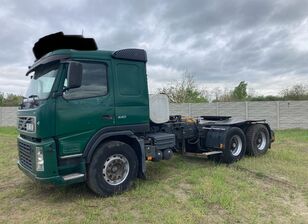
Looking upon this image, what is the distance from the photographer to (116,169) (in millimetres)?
5531

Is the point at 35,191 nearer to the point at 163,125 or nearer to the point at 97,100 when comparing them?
the point at 97,100

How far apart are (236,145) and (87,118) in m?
4.72

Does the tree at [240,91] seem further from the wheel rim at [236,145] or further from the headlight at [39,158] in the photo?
the headlight at [39,158]

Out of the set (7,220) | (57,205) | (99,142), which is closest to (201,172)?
(99,142)

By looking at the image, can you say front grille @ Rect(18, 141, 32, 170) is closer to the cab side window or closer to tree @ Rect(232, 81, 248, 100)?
the cab side window

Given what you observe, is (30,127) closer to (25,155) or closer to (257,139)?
(25,155)

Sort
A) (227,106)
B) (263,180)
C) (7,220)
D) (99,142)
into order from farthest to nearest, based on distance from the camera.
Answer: (227,106) < (263,180) < (99,142) < (7,220)

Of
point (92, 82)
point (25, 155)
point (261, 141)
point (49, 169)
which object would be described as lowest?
point (261, 141)

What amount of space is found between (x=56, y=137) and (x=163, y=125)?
9.17ft

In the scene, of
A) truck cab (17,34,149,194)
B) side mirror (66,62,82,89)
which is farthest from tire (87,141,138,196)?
side mirror (66,62,82,89)

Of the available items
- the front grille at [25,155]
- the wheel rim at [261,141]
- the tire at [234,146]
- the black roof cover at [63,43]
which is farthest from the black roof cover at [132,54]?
the wheel rim at [261,141]

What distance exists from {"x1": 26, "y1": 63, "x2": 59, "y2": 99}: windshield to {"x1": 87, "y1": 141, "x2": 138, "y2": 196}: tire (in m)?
1.32

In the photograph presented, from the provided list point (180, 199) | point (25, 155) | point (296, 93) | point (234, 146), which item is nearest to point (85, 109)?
point (25, 155)

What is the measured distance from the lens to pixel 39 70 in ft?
18.3
